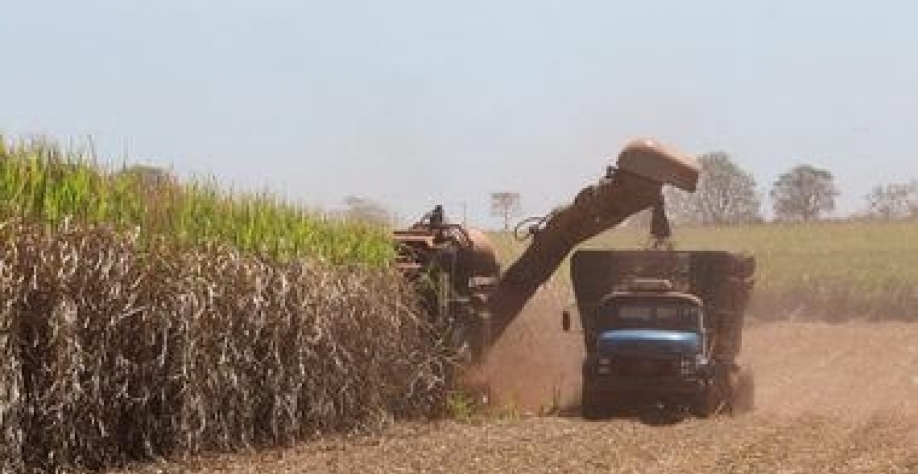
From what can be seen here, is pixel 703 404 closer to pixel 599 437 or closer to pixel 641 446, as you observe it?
pixel 599 437

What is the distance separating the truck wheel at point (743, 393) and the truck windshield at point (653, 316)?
1.92m

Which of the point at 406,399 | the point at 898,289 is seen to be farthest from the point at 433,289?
the point at 898,289

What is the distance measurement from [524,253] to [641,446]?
746 centimetres

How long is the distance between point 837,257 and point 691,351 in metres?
36.3

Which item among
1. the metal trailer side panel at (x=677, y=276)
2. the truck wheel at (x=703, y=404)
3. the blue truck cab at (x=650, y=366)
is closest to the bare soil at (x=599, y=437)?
the truck wheel at (x=703, y=404)

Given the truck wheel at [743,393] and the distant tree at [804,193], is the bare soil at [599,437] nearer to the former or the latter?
the truck wheel at [743,393]

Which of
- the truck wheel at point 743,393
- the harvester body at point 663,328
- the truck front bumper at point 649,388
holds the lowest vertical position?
the truck wheel at point 743,393

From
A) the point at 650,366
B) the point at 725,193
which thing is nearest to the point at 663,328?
the point at 650,366

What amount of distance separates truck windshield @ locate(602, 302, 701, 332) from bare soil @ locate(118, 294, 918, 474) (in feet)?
5.45

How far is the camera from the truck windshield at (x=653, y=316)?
840 inches

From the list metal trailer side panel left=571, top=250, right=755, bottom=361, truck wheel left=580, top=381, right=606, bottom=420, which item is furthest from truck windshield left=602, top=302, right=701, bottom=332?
truck wheel left=580, top=381, right=606, bottom=420

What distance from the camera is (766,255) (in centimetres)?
5688

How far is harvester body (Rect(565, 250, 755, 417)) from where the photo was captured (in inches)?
804

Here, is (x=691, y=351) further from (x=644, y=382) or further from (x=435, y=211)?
(x=435, y=211)
